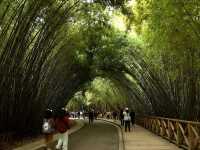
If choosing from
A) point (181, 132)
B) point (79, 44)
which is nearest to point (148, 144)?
point (181, 132)

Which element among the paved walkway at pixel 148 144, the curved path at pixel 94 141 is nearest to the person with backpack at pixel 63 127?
the paved walkway at pixel 148 144

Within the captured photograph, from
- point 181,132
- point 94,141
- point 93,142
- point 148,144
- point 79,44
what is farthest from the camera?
point 79,44

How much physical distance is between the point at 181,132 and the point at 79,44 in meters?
8.70

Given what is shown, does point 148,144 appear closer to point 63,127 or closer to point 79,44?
point 63,127

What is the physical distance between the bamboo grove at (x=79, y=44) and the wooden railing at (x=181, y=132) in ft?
2.98

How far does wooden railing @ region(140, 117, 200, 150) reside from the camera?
11.2 meters

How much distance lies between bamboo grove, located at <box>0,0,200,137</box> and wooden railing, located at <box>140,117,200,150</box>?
91cm

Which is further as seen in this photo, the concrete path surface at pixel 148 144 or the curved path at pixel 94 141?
the curved path at pixel 94 141

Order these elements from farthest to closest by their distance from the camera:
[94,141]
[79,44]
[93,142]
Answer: [79,44]
[94,141]
[93,142]

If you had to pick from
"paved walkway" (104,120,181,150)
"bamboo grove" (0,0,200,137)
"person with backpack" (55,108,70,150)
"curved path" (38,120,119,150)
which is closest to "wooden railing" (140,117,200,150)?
"paved walkway" (104,120,181,150)

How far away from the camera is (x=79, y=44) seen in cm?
2084

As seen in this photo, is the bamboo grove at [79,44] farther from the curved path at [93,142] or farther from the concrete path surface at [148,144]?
the curved path at [93,142]

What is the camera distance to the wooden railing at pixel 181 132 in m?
11.2

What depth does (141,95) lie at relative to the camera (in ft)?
111
